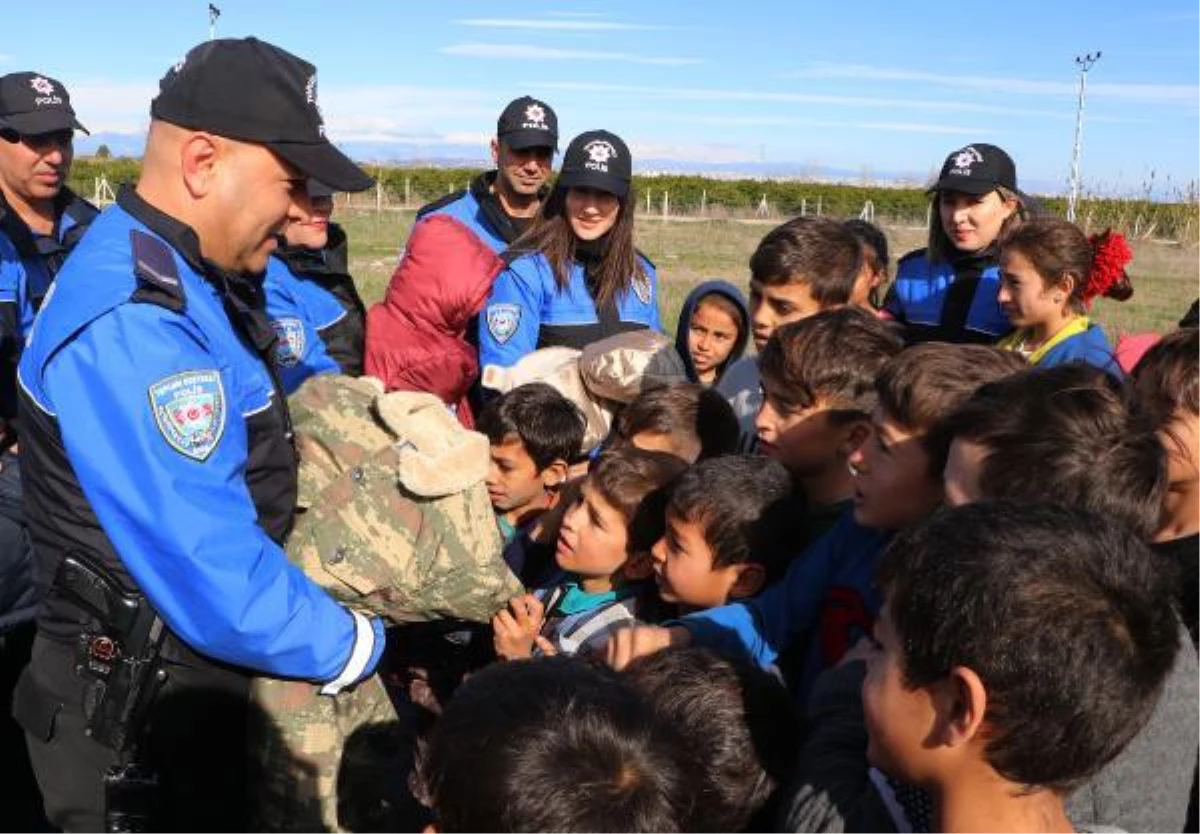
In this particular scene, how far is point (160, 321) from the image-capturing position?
6.62 feet

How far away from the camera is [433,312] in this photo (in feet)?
13.1

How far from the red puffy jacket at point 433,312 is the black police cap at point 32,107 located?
7.77 ft

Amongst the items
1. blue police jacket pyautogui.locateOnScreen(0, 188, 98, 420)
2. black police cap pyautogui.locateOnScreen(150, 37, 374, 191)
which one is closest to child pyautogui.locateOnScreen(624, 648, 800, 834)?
black police cap pyautogui.locateOnScreen(150, 37, 374, 191)

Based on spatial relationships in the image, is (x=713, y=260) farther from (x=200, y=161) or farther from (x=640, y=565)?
(x=200, y=161)

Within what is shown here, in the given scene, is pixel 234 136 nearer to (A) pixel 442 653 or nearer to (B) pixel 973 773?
(B) pixel 973 773

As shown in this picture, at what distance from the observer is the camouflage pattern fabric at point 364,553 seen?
2438 millimetres

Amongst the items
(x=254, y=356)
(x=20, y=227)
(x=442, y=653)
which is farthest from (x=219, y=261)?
(x=20, y=227)

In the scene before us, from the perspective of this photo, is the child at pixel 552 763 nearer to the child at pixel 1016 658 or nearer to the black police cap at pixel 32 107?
the child at pixel 1016 658

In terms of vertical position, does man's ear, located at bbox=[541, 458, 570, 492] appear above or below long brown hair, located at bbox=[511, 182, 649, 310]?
below

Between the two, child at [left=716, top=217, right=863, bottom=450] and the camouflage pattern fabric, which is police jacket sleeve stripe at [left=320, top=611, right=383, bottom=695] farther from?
child at [left=716, top=217, right=863, bottom=450]

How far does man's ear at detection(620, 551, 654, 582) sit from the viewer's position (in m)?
3.10

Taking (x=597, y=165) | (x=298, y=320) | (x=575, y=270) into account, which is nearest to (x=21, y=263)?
(x=298, y=320)

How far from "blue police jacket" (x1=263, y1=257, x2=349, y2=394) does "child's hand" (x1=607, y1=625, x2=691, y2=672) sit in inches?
45.3

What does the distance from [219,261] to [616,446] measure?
1.51 m
